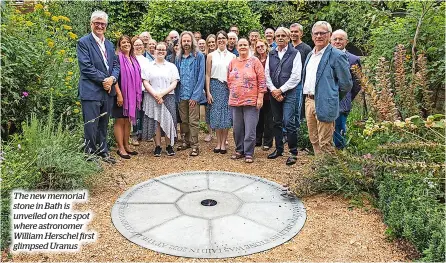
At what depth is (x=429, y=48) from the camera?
577 cm

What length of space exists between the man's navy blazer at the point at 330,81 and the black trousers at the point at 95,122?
2665mm

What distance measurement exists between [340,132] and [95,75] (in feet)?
10.9

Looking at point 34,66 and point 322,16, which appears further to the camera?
point 322,16

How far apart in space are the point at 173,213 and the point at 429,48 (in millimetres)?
4192

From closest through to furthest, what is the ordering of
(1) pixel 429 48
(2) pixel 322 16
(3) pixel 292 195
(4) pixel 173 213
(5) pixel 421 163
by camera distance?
(5) pixel 421 163 < (4) pixel 173 213 < (3) pixel 292 195 < (1) pixel 429 48 < (2) pixel 322 16

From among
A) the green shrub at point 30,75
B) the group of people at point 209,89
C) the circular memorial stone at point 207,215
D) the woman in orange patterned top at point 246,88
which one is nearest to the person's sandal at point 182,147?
the group of people at point 209,89

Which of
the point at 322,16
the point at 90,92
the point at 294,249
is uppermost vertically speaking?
the point at 322,16

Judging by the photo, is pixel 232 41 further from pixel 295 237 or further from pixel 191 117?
pixel 295 237

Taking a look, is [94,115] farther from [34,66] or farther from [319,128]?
[319,128]

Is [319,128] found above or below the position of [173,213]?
above

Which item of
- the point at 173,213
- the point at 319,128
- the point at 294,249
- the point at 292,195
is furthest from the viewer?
the point at 319,128

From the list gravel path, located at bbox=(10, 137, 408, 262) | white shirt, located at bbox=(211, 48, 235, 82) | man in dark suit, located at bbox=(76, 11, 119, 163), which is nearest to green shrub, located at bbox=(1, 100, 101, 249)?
gravel path, located at bbox=(10, 137, 408, 262)

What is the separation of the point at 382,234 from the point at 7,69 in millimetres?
4718

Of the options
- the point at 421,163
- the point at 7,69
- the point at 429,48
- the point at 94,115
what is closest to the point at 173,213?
the point at 94,115
